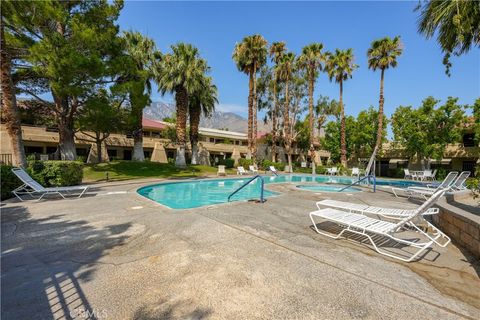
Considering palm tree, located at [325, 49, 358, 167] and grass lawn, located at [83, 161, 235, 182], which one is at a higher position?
palm tree, located at [325, 49, 358, 167]

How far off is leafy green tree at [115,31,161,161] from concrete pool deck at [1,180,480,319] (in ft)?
47.5

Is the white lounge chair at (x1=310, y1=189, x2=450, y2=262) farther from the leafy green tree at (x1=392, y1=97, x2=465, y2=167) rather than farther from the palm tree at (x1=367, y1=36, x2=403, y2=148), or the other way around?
the leafy green tree at (x1=392, y1=97, x2=465, y2=167)

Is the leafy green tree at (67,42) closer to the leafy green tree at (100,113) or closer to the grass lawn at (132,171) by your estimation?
the leafy green tree at (100,113)

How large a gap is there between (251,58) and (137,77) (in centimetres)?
1409

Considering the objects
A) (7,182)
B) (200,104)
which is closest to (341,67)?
(200,104)

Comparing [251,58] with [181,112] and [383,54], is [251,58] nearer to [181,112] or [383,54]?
[181,112]

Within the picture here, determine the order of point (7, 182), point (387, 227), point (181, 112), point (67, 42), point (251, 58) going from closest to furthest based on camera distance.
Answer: point (387, 227) → point (7, 182) → point (67, 42) → point (181, 112) → point (251, 58)

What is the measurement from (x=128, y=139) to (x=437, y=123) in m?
38.8

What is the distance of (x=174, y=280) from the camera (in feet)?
11.1

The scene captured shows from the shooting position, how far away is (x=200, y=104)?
2986 centimetres

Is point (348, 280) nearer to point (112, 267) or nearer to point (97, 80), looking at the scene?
point (112, 267)

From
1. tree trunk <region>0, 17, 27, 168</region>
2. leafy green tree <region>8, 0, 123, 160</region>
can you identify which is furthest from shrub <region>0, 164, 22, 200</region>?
leafy green tree <region>8, 0, 123, 160</region>

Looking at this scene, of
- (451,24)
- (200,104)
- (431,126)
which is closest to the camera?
(451,24)

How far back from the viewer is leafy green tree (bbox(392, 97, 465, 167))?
26.3 m
